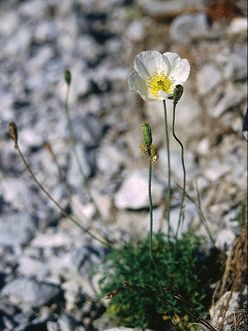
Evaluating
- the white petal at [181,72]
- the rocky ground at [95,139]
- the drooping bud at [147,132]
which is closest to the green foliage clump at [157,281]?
the rocky ground at [95,139]

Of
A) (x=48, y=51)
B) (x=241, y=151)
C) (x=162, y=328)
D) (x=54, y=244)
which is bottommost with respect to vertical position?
(x=162, y=328)

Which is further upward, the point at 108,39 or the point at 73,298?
the point at 108,39

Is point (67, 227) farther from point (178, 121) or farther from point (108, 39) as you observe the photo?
point (108, 39)

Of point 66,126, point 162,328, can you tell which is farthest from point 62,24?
point 162,328

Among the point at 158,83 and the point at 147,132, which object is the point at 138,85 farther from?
the point at 147,132

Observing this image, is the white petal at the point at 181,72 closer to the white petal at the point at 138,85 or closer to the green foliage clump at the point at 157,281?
the white petal at the point at 138,85

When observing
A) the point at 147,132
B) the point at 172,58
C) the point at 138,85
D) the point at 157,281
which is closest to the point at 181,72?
the point at 172,58
